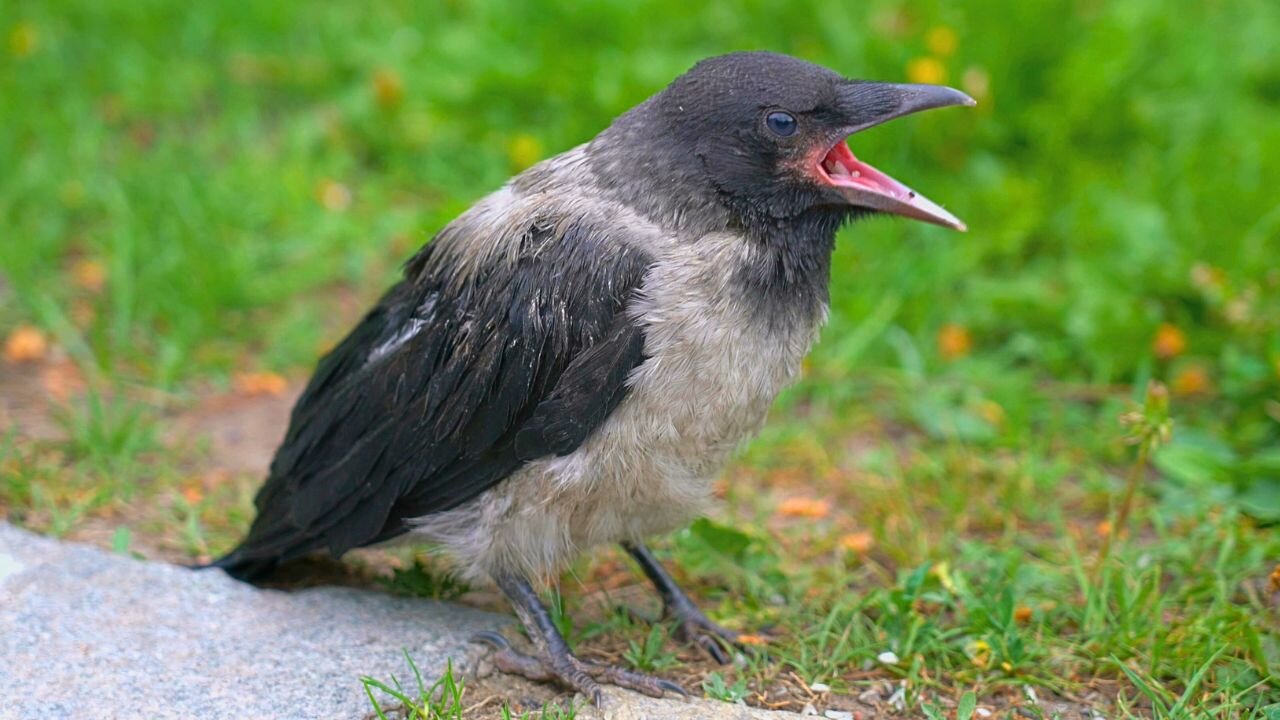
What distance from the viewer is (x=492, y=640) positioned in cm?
346

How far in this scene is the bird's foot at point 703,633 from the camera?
3.54m

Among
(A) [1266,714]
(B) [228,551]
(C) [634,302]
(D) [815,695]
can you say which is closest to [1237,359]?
(A) [1266,714]

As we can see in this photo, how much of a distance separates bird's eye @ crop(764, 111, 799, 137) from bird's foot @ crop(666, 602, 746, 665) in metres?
1.31

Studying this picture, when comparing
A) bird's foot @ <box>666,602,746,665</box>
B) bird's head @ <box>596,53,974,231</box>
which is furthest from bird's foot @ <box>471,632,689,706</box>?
bird's head @ <box>596,53,974,231</box>

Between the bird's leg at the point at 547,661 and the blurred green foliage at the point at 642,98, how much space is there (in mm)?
1640

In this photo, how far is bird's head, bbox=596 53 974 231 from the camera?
324cm

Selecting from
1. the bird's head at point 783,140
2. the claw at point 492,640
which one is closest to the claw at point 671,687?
the claw at point 492,640

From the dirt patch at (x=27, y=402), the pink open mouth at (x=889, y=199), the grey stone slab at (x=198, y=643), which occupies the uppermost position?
the pink open mouth at (x=889, y=199)

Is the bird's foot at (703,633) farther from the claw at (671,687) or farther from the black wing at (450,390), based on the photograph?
the black wing at (450,390)

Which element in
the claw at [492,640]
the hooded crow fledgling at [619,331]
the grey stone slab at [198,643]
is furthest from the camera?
the claw at [492,640]

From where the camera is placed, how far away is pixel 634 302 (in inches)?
125

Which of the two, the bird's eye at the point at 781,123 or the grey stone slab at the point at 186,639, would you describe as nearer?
the grey stone slab at the point at 186,639

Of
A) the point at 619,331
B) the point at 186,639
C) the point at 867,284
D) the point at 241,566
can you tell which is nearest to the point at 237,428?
the point at 241,566

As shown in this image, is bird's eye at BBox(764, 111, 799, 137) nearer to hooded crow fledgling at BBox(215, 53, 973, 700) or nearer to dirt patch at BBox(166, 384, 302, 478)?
hooded crow fledgling at BBox(215, 53, 973, 700)
